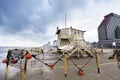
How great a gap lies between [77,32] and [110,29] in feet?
160

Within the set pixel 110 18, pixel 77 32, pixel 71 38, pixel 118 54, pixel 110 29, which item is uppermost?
pixel 110 18

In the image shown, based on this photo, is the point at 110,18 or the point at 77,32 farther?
the point at 110,18

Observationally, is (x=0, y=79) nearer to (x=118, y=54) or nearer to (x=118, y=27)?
(x=118, y=54)

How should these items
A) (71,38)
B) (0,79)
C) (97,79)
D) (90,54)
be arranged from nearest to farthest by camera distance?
(97,79)
(0,79)
(90,54)
(71,38)

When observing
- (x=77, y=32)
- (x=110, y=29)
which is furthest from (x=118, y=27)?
(x=77, y=32)

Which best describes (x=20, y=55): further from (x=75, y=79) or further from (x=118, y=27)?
(x=118, y=27)

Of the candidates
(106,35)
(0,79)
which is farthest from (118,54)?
(106,35)

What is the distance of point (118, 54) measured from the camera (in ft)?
24.5

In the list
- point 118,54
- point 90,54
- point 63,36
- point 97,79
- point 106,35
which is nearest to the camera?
point 97,79

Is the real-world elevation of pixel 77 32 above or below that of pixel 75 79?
above

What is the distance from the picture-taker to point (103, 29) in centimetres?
6812

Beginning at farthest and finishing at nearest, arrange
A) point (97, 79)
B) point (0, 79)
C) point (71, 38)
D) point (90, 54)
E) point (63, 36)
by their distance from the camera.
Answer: point (63, 36) → point (71, 38) → point (90, 54) → point (0, 79) → point (97, 79)

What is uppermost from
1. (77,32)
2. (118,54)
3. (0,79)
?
(77,32)

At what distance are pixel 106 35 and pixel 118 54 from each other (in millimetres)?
63560
